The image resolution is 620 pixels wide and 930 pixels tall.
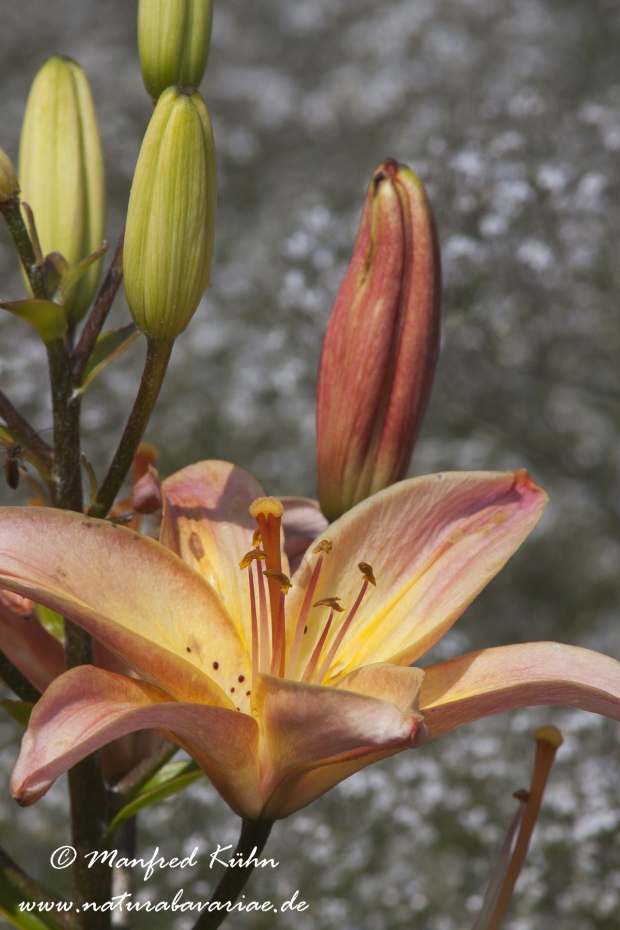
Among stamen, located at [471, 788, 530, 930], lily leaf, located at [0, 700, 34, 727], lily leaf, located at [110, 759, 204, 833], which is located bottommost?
stamen, located at [471, 788, 530, 930]

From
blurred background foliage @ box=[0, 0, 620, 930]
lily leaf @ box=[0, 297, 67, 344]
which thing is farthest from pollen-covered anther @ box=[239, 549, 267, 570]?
blurred background foliage @ box=[0, 0, 620, 930]

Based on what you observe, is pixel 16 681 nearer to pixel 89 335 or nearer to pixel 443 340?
pixel 89 335

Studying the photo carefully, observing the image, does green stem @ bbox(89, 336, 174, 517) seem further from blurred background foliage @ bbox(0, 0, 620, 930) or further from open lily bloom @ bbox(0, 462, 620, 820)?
blurred background foliage @ bbox(0, 0, 620, 930)

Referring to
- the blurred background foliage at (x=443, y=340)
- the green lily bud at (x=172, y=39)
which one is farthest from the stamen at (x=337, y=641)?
the blurred background foliage at (x=443, y=340)

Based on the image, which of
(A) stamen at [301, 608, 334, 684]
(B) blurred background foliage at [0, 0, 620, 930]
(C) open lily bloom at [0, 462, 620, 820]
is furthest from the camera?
(B) blurred background foliage at [0, 0, 620, 930]

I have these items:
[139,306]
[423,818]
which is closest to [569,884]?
[423,818]

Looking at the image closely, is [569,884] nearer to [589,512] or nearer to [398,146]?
[589,512]
